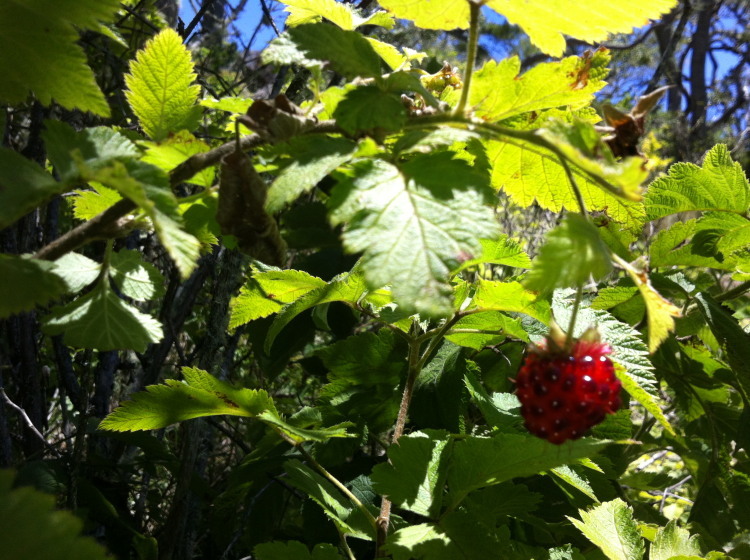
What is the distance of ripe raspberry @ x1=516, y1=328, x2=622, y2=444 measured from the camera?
61 centimetres

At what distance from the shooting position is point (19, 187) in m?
0.48

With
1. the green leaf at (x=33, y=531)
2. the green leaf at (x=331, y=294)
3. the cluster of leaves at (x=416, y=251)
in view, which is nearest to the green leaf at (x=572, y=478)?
the cluster of leaves at (x=416, y=251)

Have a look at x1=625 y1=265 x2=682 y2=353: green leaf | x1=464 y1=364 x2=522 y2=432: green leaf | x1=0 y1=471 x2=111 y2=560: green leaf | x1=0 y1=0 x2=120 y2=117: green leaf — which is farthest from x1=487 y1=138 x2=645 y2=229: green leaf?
x1=0 y1=471 x2=111 y2=560: green leaf

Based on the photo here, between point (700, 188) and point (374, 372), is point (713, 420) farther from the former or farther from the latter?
point (374, 372)

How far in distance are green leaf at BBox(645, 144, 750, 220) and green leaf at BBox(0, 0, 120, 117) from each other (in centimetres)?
95

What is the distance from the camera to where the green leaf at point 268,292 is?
966 mm

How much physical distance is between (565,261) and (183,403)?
61 centimetres

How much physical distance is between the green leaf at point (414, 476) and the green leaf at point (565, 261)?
0.41m

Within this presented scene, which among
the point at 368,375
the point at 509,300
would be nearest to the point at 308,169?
the point at 509,300

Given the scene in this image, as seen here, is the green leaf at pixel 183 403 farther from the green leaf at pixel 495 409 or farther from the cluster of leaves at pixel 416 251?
the green leaf at pixel 495 409

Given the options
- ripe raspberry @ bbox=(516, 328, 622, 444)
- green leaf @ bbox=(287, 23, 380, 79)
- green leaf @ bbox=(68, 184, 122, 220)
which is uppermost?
green leaf @ bbox=(287, 23, 380, 79)

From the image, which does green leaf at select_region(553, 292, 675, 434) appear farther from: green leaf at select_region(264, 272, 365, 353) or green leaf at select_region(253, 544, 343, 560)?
green leaf at select_region(253, 544, 343, 560)

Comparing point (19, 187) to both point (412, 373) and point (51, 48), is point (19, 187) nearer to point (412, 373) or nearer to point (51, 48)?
point (51, 48)

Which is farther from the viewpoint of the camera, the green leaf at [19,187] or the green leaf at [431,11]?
the green leaf at [431,11]
